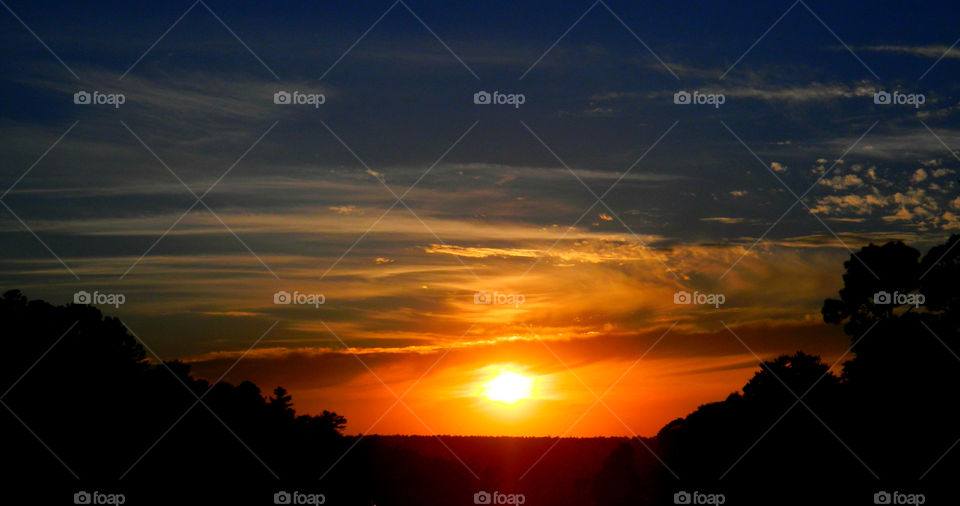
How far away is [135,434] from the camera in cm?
4562

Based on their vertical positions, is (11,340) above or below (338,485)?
above

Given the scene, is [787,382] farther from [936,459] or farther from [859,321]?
[936,459]

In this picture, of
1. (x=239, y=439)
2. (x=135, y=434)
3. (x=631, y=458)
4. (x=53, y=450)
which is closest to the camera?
(x=53, y=450)

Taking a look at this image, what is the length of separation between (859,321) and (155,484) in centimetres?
3855

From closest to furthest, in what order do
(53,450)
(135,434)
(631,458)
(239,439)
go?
(53,450) → (135,434) → (239,439) → (631,458)

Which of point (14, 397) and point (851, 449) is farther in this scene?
point (851, 449)

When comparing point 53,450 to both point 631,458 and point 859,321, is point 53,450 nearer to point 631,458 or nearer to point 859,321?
point 859,321

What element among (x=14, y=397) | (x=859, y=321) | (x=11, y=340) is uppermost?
(x=859, y=321)

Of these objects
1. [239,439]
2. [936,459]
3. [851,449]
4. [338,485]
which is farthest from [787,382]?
[239,439]

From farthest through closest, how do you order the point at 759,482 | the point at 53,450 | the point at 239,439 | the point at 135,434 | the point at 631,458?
the point at 631,458 → the point at 759,482 → the point at 239,439 → the point at 135,434 → the point at 53,450

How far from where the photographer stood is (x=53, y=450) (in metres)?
42.2

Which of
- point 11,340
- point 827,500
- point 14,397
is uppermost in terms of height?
point 11,340

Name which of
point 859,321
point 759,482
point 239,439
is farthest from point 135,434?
point 859,321

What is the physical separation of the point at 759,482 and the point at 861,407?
8.29m
